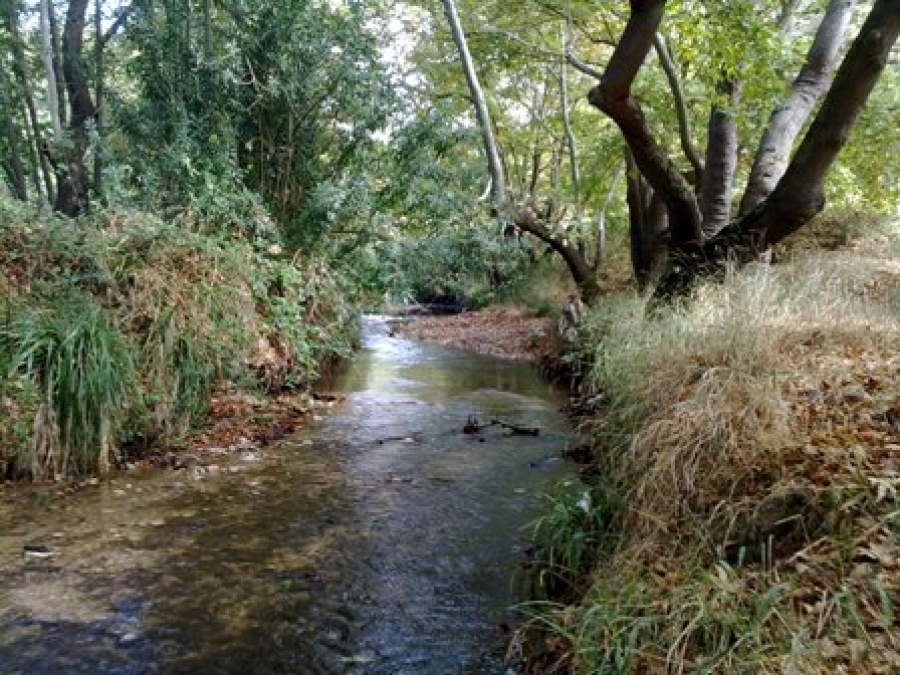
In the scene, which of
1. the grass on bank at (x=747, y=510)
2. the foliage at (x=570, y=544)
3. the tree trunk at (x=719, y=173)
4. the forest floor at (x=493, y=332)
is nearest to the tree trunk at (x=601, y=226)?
the forest floor at (x=493, y=332)

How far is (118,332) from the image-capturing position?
567 centimetres

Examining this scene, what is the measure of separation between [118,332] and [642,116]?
204 inches

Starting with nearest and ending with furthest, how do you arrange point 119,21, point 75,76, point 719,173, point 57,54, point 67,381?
point 67,381 < point 719,173 < point 119,21 < point 75,76 < point 57,54

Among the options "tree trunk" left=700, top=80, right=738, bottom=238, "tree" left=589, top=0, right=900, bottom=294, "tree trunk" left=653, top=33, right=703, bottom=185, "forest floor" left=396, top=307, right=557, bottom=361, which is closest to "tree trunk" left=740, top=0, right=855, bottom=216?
"tree" left=589, top=0, right=900, bottom=294

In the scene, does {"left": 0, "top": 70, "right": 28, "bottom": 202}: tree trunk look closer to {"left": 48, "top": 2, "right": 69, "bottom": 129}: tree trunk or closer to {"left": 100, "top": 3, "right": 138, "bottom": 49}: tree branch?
{"left": 48, "top": 2, "right": 69, "bottom": 129}: tree trunk

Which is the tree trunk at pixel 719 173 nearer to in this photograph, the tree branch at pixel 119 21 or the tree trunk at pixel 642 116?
the tree trunk at pixel 642 116

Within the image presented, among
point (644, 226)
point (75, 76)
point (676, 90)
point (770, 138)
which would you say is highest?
point (75, 76)

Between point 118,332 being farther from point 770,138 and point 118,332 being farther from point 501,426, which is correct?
point 770,138

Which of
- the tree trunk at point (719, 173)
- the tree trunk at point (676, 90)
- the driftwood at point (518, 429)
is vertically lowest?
the driftwood at point (518, 429)

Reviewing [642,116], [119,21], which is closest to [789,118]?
[642,116]

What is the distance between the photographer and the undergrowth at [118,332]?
515 centimetres

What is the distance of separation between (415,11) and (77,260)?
38.0ft

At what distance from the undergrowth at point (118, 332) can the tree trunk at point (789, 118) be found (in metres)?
5.91

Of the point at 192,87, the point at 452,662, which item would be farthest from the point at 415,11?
the point at 452,662
